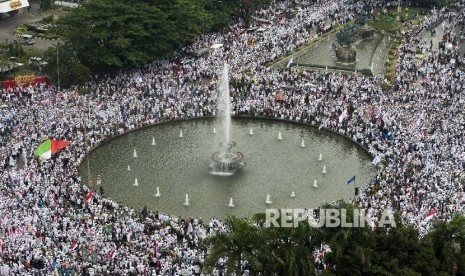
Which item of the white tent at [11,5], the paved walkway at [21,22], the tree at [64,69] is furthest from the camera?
the white tent at [11,5]

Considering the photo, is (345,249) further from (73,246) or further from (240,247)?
(73,246)

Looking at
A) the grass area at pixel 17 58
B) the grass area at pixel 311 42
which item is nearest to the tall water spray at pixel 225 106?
the grass area at pixel 311 42

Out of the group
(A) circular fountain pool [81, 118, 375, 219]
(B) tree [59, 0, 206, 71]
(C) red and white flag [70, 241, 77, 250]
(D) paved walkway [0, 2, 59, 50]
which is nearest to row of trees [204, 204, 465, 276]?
(C) red and white flag [70, 241, 77, 250]

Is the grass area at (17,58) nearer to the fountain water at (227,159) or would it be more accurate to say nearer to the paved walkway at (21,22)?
the paved walkway at (21,22)

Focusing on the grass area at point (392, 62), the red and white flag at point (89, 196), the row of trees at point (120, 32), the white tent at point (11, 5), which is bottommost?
the red and white flag at point (89, 196)

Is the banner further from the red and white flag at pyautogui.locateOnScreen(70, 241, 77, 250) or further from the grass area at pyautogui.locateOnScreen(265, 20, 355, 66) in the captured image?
the red and white flag at pyautogui.locateOnScreen(70, 241, 77, 250)

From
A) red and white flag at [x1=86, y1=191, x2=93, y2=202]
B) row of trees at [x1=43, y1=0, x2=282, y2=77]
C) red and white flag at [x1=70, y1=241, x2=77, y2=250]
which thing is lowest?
red and white flag at [x1=70, y1=241, x2=77, y2=250]
